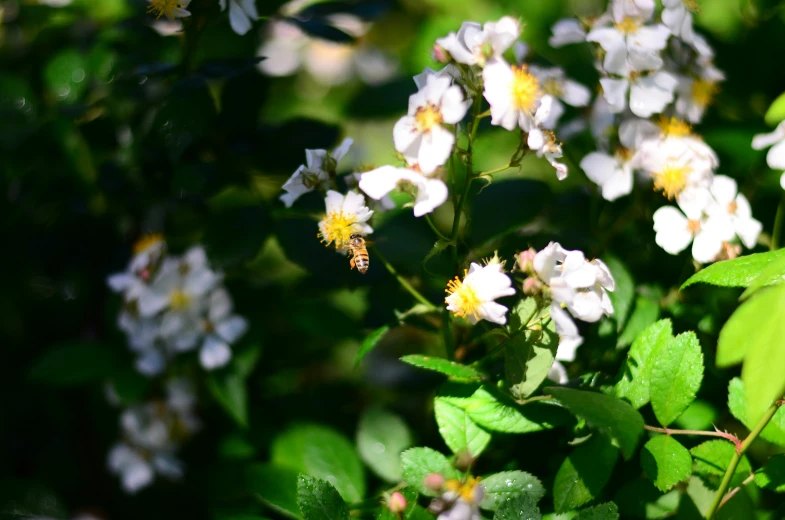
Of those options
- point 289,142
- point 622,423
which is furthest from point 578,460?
point 289,142

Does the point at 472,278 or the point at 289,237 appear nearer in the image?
the point at 472,278

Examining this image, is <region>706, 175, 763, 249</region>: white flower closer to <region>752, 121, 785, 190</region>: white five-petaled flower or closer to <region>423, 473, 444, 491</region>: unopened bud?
<region>752, 121, 785, 190</region>: white five-petaled flower

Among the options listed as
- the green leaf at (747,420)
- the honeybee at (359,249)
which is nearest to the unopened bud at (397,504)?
the honeybee at (359,249)

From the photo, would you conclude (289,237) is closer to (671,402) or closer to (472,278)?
(472,278)

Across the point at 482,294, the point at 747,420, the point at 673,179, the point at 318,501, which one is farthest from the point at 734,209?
the point at 318,501

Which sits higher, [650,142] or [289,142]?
Answer: [650,142]

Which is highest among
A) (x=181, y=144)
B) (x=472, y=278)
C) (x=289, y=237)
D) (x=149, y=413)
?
(x=472, y=278)
